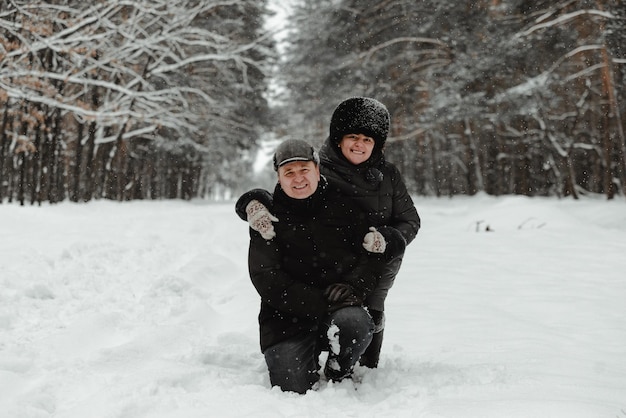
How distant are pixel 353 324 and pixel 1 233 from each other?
6209 mm

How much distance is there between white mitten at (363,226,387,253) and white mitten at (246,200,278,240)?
52cm

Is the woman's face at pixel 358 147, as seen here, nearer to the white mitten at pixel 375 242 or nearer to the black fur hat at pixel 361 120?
the black fur hat at pixel 361 120

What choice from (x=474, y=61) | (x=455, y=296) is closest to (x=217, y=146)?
(x=474, y=61)

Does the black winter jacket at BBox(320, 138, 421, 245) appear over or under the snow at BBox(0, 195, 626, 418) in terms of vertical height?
over

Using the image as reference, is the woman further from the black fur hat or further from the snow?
the snow

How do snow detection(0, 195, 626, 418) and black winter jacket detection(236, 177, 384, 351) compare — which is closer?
snow detection(0, 195, 626, 418)

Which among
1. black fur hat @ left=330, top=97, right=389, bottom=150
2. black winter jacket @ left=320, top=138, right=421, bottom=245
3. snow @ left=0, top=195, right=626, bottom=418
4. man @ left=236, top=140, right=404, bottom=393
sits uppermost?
black fur hat @ left=330, top=97, right=389, bottom=150

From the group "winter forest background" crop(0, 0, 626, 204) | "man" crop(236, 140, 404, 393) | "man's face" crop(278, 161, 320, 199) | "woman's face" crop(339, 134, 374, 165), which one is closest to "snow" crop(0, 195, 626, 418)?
"man" crop(236, 140, 404, 393)

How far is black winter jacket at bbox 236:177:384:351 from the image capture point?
9.12 ft

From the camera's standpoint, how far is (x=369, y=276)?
2877mm

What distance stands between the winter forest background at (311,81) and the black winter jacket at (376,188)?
7197 millimetres

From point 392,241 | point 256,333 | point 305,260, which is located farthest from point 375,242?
point 256,333

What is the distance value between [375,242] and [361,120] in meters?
0.78

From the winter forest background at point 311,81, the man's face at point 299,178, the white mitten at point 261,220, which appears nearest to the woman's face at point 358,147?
the man's face at point 299,178
